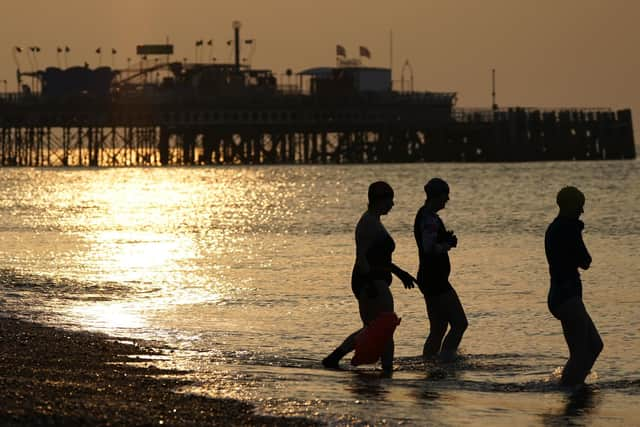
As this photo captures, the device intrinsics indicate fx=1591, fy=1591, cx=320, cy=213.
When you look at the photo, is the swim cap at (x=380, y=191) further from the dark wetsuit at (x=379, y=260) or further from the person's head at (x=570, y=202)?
the person's head at (x=570, y=202)

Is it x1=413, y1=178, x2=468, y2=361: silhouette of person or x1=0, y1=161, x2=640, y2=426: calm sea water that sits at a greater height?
x1=413, y1=178, x2=468, y2=361: silhouette of person

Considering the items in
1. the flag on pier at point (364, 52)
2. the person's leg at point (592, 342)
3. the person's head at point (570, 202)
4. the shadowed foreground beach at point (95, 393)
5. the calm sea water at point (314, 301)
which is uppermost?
the flag on pier at point (364, 52)

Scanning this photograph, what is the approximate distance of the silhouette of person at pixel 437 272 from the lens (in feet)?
48.8

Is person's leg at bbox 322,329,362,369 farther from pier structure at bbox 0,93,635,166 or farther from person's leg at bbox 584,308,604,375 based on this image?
pier structure at bbox 0,93,635,166

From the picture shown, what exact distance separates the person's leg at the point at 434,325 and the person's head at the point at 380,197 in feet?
4.62

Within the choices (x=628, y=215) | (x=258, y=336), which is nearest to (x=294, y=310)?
(x=258, y=336)

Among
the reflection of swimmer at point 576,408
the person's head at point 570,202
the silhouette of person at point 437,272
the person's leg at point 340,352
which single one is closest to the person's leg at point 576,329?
the reflection of swimmer at point 576,408

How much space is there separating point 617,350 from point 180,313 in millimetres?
6629

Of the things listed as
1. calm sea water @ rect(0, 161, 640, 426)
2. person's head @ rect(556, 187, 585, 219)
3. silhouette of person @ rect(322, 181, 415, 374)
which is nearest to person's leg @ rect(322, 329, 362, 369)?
calm sea water @ rect(0, 161, 640, 426)

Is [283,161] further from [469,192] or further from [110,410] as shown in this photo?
[110,410]

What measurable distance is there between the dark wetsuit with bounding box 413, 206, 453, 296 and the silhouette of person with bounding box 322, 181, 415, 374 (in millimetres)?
588

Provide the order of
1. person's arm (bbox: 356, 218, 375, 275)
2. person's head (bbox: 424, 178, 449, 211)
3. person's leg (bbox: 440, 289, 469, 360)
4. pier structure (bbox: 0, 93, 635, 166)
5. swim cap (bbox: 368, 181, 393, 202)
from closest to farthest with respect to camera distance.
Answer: swim cap (bbox: 368, 181, 393, 202) < person's arm (bbox: 356, 218, 375, 275) < person's head (bbox: 424, 178, 449, 211) < person's leg (bbox: 440, 289, 469, 360) < pier structure (bbox: 0, 93, 635, 166)

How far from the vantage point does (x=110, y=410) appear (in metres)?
12.1

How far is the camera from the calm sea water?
1408 centimetres
